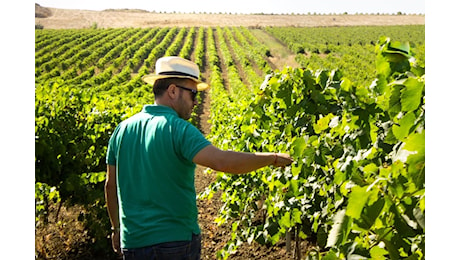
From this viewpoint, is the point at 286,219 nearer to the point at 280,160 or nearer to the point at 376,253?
the point at 280,160

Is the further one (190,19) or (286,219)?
(190,19)

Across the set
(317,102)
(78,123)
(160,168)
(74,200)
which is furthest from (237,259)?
(160,168)

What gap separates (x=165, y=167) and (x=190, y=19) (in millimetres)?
85187

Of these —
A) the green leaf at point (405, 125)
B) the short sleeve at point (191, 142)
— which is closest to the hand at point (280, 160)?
the short sleeve at point (191, 142)

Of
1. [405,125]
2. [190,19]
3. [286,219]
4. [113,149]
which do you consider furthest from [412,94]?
[190,19]

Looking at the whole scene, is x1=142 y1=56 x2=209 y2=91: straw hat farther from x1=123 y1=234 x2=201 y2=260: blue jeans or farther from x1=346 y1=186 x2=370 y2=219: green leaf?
x1=346 y1=186 x2=370 y2=219: green leaf

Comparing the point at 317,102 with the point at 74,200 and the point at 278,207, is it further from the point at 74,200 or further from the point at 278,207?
the point at 74,200

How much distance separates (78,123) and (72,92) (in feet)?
2.72

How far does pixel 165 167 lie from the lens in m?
2.40

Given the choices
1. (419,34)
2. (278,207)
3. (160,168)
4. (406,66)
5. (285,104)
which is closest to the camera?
(406,66)

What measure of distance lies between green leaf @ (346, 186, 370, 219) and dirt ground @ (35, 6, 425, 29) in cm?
7431

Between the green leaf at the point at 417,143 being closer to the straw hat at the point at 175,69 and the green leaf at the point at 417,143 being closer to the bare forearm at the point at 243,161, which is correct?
the bare forearm at the point at 243,161

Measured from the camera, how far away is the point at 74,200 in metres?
5.49

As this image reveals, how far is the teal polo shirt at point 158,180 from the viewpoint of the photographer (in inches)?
93.7
